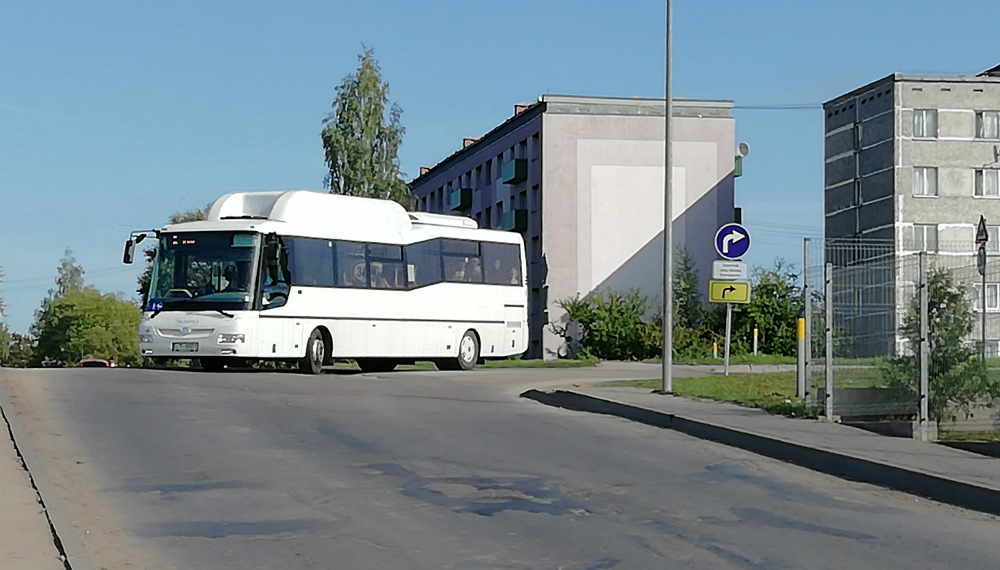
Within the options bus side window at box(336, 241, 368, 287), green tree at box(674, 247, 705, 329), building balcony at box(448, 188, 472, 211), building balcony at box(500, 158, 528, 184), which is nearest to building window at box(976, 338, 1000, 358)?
bus side window at box(336, 241, 368, 287)

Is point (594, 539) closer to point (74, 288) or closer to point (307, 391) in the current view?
point (307, 391)

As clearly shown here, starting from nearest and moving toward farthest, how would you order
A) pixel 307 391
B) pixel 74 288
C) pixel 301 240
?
pixel 307 391, pixel 301 240, pixel 74 288

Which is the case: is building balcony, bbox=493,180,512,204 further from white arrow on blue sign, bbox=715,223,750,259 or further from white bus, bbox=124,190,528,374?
white arrow on blue sign, bbox=715,223,750,259

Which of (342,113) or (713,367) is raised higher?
(342,113)

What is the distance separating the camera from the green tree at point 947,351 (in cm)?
1642

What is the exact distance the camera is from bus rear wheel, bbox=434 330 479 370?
108 feet

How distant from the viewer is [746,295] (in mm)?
23516

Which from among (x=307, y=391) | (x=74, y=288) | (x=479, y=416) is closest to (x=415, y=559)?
(x=479, y=416)

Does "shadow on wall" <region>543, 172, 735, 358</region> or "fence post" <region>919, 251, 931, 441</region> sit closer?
"fence post" <region>919, 251, 931, 441</region>

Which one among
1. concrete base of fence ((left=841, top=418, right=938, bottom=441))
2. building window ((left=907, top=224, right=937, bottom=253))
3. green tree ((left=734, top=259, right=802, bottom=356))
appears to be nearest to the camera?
concrete base of fence ((left=841, top=418, right=938, bottom=441))

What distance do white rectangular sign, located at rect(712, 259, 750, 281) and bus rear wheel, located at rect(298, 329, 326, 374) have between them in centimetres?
890

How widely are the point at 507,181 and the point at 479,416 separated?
52445 millimetres

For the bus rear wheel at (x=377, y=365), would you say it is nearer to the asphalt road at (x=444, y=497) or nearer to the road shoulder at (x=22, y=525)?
the asphalt road at (x=444, y=497)

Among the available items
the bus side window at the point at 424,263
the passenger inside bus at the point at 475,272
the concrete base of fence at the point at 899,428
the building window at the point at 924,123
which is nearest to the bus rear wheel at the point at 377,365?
the bus side window at the point at 424,263
